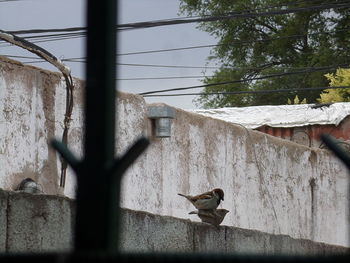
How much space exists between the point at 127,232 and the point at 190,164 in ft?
16.8

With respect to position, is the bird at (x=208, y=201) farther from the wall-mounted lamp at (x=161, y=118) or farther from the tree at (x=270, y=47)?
the tree at (x=270, y=47)

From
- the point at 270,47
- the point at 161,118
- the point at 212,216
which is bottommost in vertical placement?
the point at 212,216

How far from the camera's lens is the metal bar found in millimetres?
1449

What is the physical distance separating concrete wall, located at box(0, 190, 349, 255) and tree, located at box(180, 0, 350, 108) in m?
24.5

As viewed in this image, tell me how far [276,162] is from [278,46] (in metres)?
21.4

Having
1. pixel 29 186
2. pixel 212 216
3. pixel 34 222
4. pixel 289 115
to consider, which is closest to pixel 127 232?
pixel 34 222

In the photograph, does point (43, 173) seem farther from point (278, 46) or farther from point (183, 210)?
point (278, 46)

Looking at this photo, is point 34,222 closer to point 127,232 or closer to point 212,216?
point 127,232

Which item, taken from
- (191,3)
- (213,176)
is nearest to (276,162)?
(213,176)

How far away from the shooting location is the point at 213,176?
36.7 feet

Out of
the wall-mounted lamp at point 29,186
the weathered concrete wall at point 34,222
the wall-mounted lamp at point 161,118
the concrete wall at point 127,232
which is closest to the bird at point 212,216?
the concrete wall at point 127,232

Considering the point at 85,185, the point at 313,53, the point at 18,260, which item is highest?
the point at 313,53

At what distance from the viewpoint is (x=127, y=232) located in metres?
5.65

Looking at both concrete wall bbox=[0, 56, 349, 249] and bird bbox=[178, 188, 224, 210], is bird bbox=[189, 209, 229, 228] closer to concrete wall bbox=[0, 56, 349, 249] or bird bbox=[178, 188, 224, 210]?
bird bbox=[178, 188, 224, 210]
